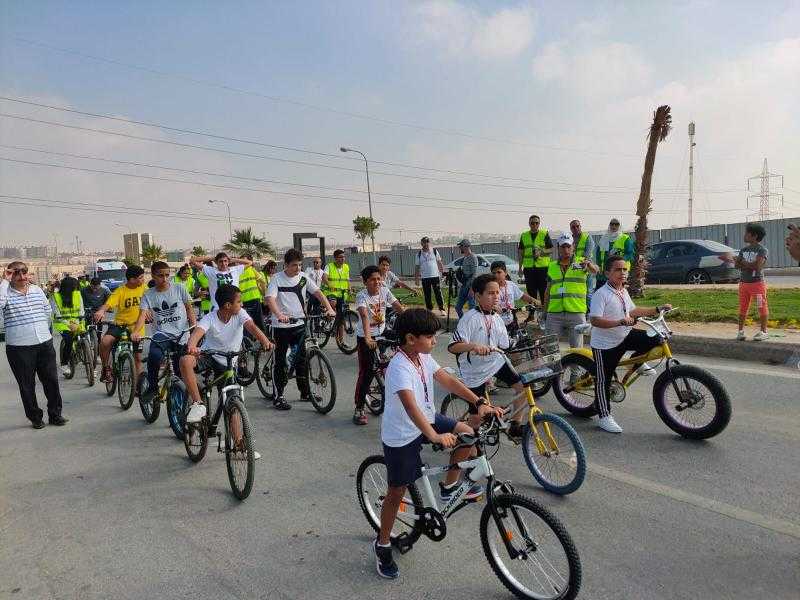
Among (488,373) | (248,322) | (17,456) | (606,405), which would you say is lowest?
(17,456)

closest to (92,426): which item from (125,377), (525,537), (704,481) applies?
(125,377)

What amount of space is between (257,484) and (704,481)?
3535mm

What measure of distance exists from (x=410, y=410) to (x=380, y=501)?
39.0 inches

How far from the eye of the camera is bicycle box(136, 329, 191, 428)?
6170 millimetres

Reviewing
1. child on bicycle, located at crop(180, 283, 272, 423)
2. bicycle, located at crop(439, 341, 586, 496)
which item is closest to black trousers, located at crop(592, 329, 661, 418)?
bicycle, located at crop(439, 341, 586, 496)

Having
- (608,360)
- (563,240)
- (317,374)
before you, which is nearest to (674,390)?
(608,360)

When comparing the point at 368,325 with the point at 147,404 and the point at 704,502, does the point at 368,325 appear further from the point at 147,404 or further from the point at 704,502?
the point at 704,502

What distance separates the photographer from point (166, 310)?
24.1 feet

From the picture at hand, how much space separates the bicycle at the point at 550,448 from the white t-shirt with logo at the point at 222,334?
2.60m

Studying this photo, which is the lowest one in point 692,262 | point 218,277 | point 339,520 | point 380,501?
point 339,520

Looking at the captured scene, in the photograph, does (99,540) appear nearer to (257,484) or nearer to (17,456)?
(257,484)

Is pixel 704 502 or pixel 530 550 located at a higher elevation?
pixel 530 550

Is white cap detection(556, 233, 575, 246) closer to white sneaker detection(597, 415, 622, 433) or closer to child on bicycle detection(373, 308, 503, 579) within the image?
white sneaker detection(597, 415, 622, 433)

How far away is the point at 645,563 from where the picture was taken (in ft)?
11.4
